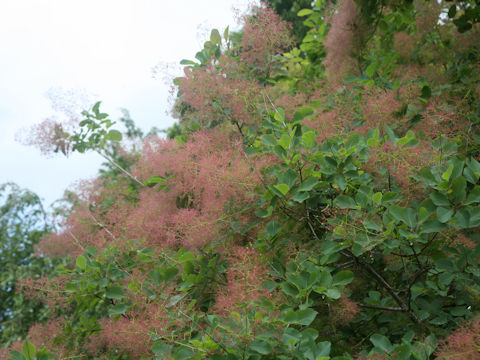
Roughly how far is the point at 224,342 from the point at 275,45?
173cm

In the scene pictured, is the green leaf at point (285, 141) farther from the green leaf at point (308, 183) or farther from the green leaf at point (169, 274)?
the green leaf at point (169, 274)

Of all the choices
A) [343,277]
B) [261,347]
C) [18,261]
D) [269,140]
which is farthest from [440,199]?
[18,261]

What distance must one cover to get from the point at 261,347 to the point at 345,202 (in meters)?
0.59

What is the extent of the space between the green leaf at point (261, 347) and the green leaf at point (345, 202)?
0.55m

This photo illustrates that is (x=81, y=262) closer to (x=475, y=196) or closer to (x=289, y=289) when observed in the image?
(x=289, y=289)

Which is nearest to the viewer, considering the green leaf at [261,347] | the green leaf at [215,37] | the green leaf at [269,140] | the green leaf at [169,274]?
the green leaf at [261,347]

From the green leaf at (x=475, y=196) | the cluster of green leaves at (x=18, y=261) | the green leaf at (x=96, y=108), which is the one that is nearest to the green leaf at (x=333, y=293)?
the green leaf at (x=475, y=196)

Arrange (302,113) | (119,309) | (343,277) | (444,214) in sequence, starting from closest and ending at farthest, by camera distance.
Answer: (444,214)
(343,277)
(119,309)
(302,113)

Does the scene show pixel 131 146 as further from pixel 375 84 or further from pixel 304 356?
pixel 304 356

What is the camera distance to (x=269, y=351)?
1215 millimetres

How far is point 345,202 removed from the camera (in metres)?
1.45

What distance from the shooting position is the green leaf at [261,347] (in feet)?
3.96

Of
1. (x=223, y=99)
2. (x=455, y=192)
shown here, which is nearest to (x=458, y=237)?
(x=455, y=192)

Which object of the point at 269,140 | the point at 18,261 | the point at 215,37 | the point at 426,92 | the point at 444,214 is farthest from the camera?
the point at 18,261
